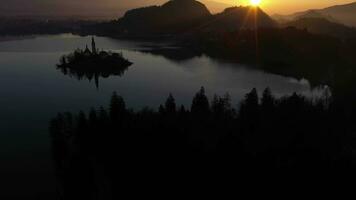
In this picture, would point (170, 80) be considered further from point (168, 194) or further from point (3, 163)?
point (168, 194)

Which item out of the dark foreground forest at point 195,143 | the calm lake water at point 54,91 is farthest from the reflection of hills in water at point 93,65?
the dark foreground forest at point 195,143

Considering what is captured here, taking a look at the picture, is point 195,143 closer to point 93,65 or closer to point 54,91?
point 54,91

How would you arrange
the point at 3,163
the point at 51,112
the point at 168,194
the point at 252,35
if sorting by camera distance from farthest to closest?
the point at 252,35 < the point at 51,112 < the point at 3,163 < the point at 168,194

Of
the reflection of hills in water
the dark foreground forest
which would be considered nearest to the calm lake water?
the dark foreground forest

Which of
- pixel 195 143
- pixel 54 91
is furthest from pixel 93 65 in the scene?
pixel 195 143

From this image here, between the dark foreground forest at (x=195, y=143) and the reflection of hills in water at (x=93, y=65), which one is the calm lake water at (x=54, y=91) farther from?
the reflection of hills in water at (x=93, y=65)

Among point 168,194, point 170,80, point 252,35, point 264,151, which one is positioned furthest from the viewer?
point 252,35

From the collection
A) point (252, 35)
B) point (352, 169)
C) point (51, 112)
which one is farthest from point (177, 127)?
point (252, 35)
